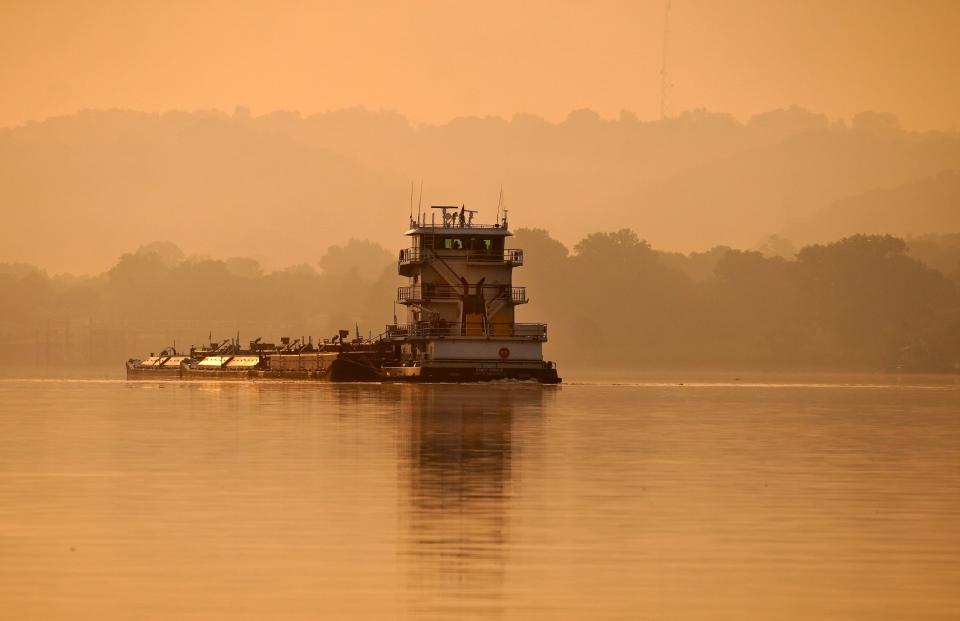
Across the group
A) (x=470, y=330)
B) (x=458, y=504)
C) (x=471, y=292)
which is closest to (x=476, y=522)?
(x=458, y=504)

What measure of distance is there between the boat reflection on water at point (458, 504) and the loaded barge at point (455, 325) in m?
50.4

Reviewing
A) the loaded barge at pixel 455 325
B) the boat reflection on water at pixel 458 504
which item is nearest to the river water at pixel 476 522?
the boat reflection on water at pixel 458 504

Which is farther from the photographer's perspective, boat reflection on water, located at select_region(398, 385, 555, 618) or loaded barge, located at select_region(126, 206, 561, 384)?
loaded barge, located at select_region(126, 206, 561, 384)

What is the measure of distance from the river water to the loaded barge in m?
61.4

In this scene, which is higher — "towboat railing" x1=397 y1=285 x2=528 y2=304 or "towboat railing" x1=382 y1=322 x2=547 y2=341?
"towboat railing" x1=397 y1=285 x2=528 y2=304

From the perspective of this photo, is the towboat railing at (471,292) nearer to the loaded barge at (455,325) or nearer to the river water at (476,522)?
the loaded barge at (455,325)

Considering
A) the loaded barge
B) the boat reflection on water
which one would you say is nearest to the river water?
the boat reflection on water

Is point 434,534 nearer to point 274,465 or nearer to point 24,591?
point 24,591

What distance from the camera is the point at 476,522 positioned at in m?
35.8

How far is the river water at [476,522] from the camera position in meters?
26.6

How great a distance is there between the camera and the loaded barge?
134 metres

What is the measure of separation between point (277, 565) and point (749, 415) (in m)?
60.8

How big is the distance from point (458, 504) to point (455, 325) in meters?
99.4

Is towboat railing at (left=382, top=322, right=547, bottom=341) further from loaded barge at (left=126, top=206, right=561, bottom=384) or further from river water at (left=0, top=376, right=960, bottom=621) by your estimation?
river water at (left=0, top=376, right=960, bottom=621)
